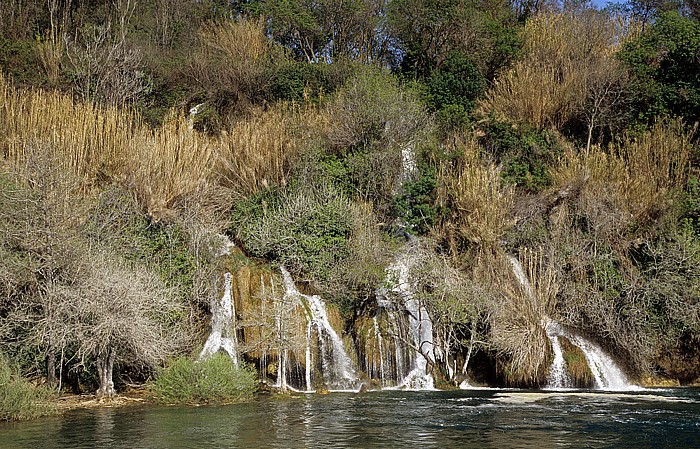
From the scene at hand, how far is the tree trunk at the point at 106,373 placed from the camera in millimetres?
22031

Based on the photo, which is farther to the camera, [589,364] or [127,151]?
[127,151]

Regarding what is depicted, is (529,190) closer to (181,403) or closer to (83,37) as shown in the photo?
(181,403)

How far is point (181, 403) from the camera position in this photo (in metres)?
21.4

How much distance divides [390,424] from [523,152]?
2282cm

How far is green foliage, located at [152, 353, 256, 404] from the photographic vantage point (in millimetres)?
21328

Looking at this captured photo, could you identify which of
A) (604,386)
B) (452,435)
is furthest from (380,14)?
(452,435)

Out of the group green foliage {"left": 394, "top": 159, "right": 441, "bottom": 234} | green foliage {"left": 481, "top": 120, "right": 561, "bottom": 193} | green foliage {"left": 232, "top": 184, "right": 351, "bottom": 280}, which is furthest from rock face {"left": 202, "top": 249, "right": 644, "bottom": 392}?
green foliage {"left": 481, "top": 120, "right": 561, "bottom": 193}

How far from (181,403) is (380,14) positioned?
34395mm

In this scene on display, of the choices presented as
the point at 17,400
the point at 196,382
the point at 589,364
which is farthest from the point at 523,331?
the point at 17,400

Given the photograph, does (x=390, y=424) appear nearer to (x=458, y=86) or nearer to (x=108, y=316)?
(x=108, y=316)

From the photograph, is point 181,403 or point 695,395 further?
point 695,395

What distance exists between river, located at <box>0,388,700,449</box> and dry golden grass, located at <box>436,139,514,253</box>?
889 centimetres

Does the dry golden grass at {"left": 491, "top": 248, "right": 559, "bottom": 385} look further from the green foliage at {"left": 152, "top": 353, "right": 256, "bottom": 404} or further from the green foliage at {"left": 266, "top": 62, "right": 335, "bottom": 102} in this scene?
the green foliage at {"left": 266, "top": 62, "right": 335, "bottom": 102}

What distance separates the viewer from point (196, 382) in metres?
21.3
